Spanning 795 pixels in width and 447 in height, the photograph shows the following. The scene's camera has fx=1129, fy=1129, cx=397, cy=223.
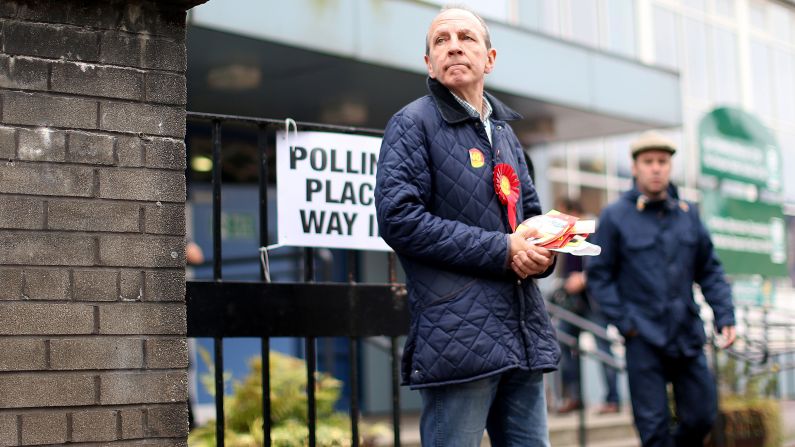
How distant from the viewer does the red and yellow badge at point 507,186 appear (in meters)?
3.64

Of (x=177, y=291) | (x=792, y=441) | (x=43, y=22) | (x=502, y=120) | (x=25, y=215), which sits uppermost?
(x=43, y=22)

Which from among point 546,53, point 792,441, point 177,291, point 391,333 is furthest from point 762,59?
point 177,291

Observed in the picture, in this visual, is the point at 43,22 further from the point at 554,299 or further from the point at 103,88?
the point at 554,299

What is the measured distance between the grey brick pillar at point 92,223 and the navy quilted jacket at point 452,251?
27.5 inches

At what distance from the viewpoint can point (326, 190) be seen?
4.81 metres

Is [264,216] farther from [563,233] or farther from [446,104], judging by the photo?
[563,233]

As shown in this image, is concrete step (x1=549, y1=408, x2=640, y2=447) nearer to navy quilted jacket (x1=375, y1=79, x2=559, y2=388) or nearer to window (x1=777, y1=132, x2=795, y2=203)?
navy quilted jacket (x1=375, y1=79, x2=559, y2=388)

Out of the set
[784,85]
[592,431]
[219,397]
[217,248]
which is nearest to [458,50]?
[217,248]

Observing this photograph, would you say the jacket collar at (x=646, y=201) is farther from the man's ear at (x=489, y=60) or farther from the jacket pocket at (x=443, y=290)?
the jacket pocket at (x=443, y=290)

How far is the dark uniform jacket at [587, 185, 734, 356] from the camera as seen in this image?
5.68m

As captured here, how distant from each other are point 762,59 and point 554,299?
11294 mm

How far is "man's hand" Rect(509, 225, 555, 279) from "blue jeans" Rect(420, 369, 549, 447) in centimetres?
32

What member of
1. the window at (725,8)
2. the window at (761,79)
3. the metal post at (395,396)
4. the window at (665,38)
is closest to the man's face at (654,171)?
the metal post at (395,396)

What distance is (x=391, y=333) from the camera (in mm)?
4977
